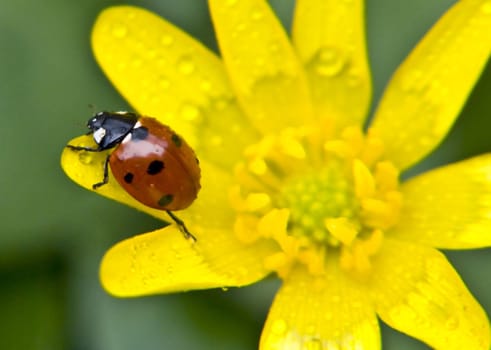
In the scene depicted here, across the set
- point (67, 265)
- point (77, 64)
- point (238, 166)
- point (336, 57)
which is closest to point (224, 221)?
point (238, 166)

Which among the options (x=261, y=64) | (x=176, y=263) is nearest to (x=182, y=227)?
(x=176, y=263)

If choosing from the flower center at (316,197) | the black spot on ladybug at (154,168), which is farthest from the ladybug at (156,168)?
the flower center at (316,197)

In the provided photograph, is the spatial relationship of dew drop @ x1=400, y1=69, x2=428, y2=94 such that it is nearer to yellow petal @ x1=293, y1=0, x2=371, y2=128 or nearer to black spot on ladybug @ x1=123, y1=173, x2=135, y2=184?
yellow petal @ x1=293, y1=0, x2=371, y2=128

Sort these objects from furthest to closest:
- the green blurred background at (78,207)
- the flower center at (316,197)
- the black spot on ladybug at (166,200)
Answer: the green blurred background at (78,207), the flower center at (316,197), the black spot on ladybug at (166,200)

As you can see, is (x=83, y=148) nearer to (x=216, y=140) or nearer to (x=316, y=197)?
(x=216, y=140)

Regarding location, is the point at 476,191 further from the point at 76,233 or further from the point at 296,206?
the point at 76,233

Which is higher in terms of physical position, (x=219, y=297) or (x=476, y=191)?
(x=476, y=191)

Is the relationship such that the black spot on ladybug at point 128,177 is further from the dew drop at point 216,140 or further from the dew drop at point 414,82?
the dew drop at point 414,82

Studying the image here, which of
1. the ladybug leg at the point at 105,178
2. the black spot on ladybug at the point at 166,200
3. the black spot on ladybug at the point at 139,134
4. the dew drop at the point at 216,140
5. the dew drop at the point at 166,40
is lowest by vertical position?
the dew drop at the point at 216,140
